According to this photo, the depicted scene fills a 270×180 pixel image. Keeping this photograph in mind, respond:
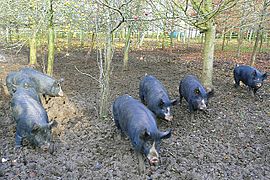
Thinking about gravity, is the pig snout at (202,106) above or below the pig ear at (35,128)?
above

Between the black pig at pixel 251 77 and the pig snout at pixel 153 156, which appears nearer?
the pig snout at pixel 153 156

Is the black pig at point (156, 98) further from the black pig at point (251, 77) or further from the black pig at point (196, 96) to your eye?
the black pig at point (251, 77)

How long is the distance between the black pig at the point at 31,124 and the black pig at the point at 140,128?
137 cm

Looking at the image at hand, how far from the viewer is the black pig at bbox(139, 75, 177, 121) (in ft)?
21.4

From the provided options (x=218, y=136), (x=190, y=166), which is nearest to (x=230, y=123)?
(x=218, y=136)

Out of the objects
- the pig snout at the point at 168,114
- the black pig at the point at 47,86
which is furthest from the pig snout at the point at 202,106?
the black pig at the point at 47,86

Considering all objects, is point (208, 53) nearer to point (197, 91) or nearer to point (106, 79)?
point (197, 91)

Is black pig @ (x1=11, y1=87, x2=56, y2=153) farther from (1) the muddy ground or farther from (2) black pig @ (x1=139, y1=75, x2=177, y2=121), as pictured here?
(2) black pig @ (x1=139, y1=75, x2=177, y2=121)

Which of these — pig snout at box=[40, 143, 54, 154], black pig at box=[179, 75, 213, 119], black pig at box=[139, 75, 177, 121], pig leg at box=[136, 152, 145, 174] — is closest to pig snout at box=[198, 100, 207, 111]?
black pig at box=[179, 75, 213, 119]

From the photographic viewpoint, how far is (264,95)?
9391 mm

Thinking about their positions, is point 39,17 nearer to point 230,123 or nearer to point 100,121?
point 100,121

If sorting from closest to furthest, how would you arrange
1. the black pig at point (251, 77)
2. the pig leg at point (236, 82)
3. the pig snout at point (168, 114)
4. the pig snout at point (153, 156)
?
the pig snout at point (153, 156)
the pig snout at point (168, 114)
the black pig at point (251, 77)
the pig leg at point (236, 82)

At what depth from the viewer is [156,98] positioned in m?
6.86

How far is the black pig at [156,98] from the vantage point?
257 inches
